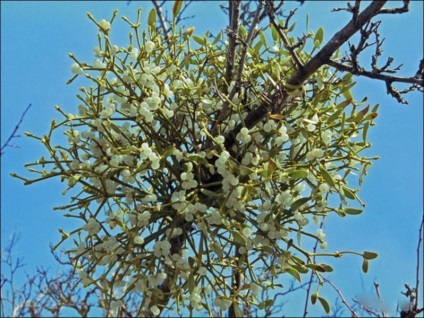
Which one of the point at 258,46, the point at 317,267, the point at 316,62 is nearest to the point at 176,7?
the point at 258,46

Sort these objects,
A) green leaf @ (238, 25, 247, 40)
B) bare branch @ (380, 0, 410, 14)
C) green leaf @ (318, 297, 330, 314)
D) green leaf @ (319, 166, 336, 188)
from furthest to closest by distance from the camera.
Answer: green leaf @ (238, 25, 247, 40), green leaf @ (318, 297, 330, 314), green leaf @ (319, 166, 336, 188), bare branch @ (380, 0, 410, 14)

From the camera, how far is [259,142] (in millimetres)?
1062

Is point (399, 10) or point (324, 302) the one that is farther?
point (324, 302)

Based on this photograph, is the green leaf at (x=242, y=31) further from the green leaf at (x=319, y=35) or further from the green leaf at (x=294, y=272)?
the green leaf at (x=294, y=272)

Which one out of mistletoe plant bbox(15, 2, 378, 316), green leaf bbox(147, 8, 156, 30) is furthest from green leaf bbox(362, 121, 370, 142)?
green leaf bbox(147, 8, 156, 30)

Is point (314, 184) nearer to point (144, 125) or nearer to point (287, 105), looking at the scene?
point (287, 105)

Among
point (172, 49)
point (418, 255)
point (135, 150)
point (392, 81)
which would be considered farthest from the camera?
point (418, 255)

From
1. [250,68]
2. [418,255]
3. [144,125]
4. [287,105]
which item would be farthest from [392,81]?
[418,255]

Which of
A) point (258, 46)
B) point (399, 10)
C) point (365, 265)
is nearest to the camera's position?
point (399, 10)

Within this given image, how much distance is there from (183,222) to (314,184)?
239mm

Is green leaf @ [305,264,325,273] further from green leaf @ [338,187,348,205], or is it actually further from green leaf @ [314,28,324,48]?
green leaf @ [314,28,324,48]

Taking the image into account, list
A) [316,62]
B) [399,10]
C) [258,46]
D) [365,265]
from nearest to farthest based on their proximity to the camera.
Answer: [399,10], [316,62], [365,265], [258,46]

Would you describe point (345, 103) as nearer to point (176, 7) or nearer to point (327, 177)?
point (327, 177)

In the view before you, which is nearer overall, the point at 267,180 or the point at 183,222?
the point at 267,180
